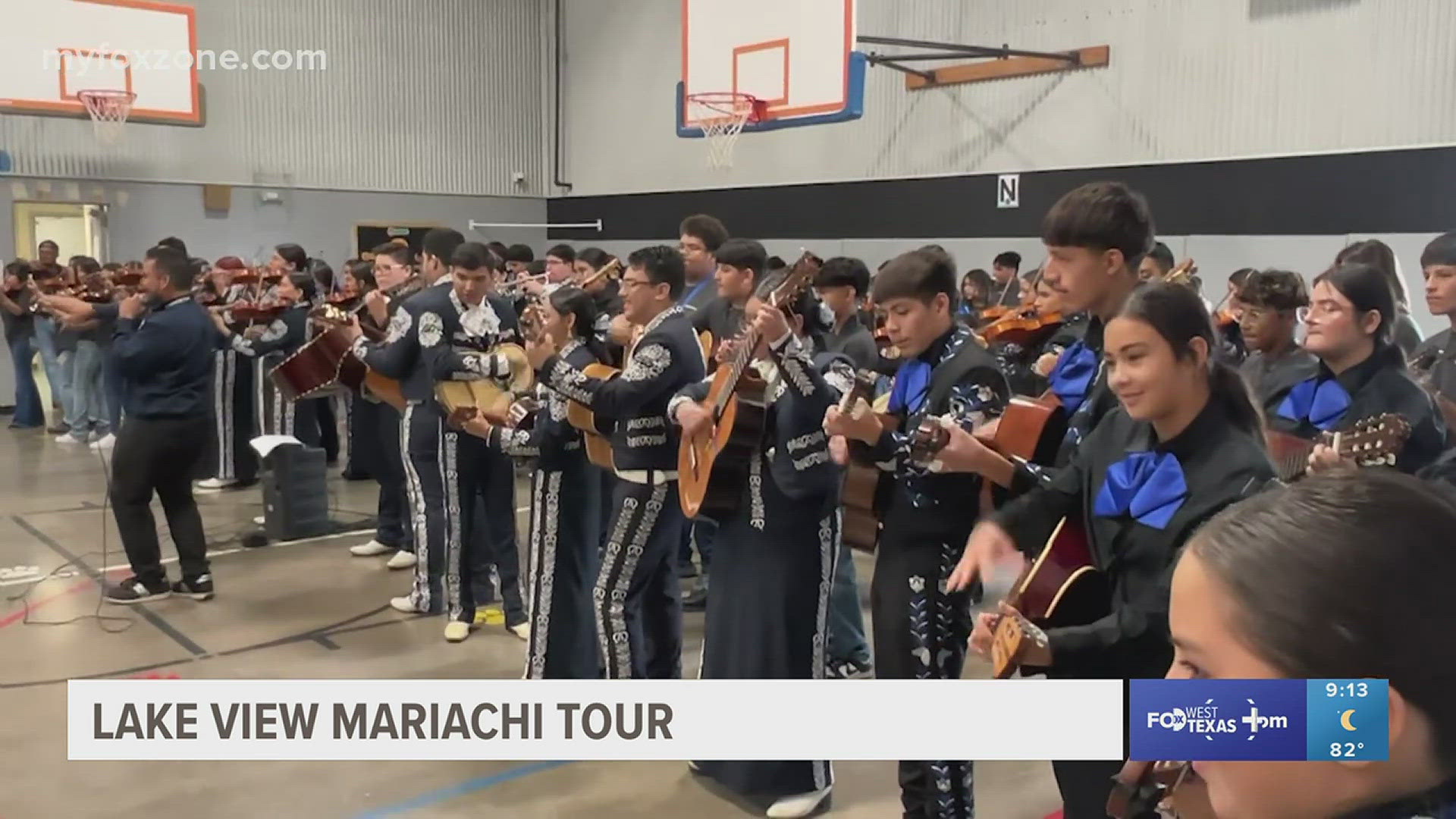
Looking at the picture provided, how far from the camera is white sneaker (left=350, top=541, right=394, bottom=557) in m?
7.38

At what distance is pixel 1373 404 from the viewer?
3.23 metres

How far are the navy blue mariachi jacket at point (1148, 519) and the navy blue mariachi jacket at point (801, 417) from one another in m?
1.24

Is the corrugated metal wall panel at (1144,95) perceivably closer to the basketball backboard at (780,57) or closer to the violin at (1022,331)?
the basketball backboard at (780,57)

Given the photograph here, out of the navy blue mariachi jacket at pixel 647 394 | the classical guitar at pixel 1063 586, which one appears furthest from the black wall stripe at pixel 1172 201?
the classical guitar at pixel 1063 586

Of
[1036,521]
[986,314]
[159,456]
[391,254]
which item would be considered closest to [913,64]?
[986,314]

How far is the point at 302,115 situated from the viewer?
642 inches

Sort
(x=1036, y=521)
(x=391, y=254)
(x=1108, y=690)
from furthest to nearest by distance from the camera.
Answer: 1. (x=391, y=254)
2. (x=1036, y=521)
3. (x=1108, y=690)

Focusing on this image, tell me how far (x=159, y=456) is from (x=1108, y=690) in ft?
Answer: 18.1

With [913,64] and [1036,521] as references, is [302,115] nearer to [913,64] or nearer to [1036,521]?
[913,64]

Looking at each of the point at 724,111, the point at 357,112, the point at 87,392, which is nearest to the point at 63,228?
the point at 87,392

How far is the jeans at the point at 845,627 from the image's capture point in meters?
5.18

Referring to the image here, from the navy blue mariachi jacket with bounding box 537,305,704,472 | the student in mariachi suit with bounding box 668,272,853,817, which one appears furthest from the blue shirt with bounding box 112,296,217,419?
the student in mariachi suit with bounding box 668,272,853,817

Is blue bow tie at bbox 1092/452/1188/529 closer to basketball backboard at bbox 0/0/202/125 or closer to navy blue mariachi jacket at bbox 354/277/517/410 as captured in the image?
navy blue mariachi jacket at bbox 354/277/517/410

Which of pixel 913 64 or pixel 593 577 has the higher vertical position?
pixel 913 64
